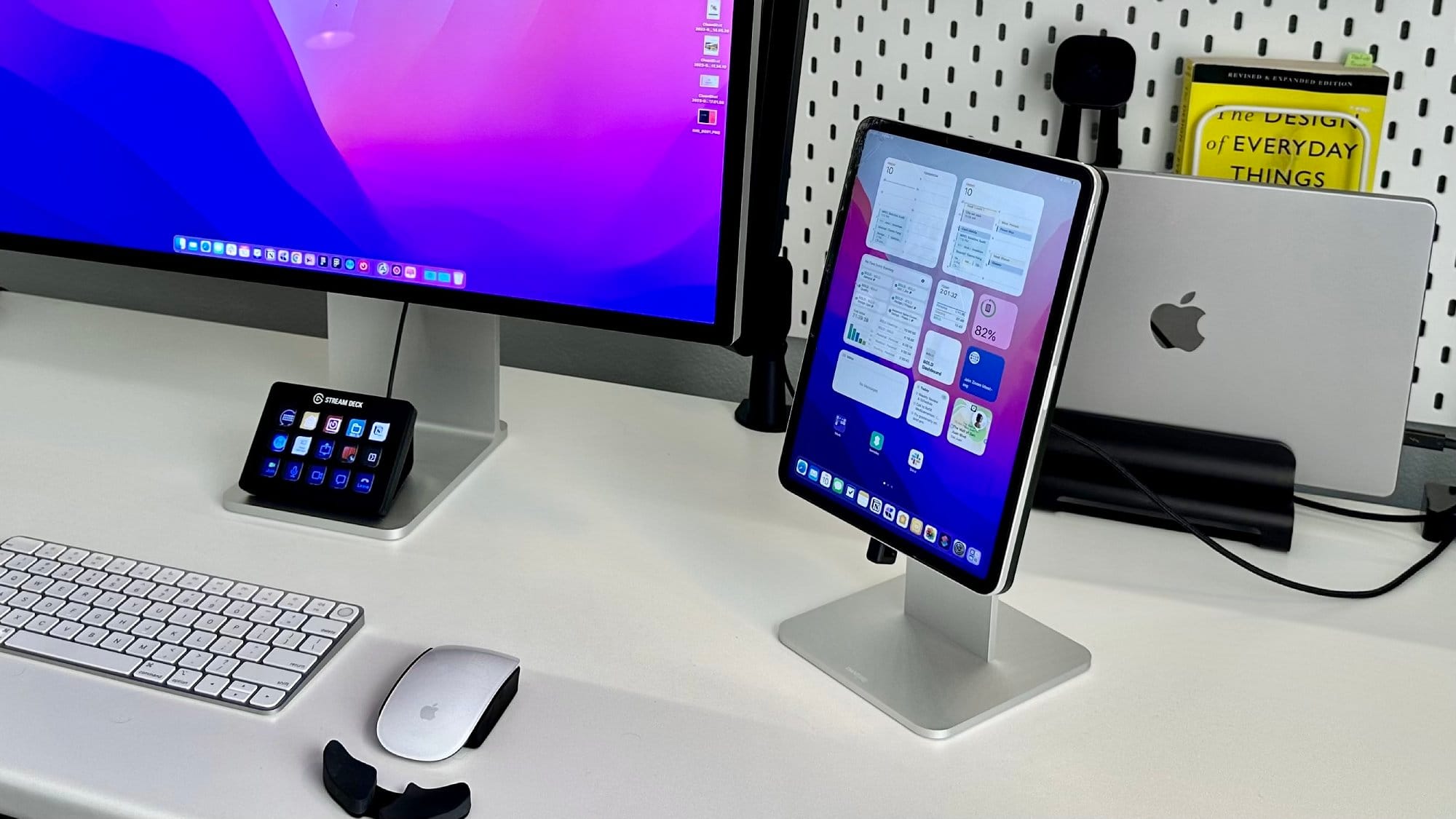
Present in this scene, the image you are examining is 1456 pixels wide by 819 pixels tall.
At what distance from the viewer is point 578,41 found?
0.90 m

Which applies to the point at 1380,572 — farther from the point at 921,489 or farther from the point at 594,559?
the point at 594,559

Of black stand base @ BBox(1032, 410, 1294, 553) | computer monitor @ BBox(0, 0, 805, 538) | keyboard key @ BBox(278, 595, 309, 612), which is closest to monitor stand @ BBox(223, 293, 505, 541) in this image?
computer monitor @ BBox(0, 0, 805, 538)

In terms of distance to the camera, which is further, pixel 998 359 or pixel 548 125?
pixel 548 125

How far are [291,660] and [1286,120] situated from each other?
828 mm

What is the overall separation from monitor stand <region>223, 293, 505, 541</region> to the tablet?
326 mm

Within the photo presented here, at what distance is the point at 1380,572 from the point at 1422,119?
356 millimetres

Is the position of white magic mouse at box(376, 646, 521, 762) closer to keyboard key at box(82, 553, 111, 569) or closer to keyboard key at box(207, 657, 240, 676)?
keyboard key at box(207, 657, 240, 676)

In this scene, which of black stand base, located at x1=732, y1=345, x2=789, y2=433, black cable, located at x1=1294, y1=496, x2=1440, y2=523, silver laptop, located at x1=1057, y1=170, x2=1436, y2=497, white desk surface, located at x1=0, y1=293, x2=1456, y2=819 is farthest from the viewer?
black stand base, located at x1=732, y1=345, x2=789, y2=433

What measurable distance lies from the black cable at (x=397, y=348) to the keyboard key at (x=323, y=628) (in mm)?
281

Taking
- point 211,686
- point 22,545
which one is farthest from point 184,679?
point 22,545

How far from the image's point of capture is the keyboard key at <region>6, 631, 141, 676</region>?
792 millimetres

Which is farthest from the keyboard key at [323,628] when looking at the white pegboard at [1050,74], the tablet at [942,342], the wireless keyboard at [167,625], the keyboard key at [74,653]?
the white pegboard at [1050,74]

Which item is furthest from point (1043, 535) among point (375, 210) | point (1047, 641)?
point (375, 210)

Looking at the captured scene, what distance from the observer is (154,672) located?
2.59 feet
